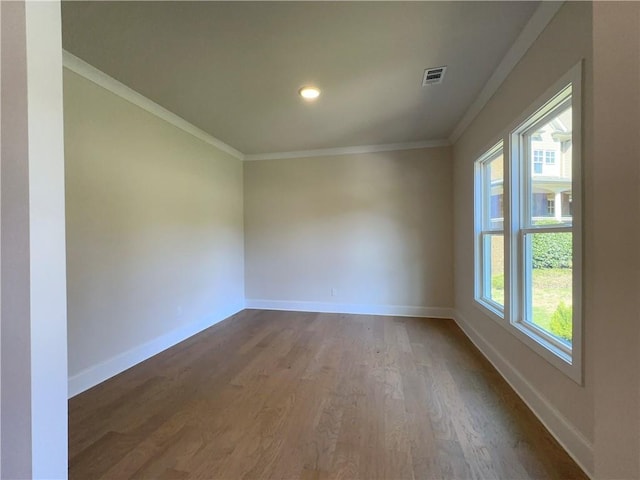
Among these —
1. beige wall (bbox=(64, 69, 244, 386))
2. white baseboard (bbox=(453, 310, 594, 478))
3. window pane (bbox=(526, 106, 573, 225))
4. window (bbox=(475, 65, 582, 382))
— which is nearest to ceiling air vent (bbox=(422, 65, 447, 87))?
window (bbox=(475, 65, 582, 382))

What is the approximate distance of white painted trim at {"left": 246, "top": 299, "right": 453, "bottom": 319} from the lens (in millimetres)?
4043

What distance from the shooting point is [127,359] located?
2527 millimetres

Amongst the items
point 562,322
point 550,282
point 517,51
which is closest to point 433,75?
point 517,51

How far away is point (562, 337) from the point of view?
1705mm

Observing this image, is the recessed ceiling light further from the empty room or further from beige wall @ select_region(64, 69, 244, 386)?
beige wall @ select_region(64, 69, 244, 386)

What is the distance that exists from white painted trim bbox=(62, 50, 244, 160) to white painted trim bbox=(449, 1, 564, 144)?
3.05 m

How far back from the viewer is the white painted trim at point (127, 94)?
2.06m

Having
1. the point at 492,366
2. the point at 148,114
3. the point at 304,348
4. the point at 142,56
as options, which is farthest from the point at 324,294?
the point at 142,56

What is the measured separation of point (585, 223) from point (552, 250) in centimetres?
49

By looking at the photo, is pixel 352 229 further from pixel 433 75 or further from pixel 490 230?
pixel 433 75

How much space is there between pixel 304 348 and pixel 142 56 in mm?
2895

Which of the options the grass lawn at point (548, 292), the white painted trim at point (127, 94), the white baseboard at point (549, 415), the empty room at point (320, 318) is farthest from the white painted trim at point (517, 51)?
the white painted trim at point (127, 94)

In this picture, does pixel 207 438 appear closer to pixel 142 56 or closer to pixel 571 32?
pixel 142 56

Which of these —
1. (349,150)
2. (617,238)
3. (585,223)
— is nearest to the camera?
(617,238)
